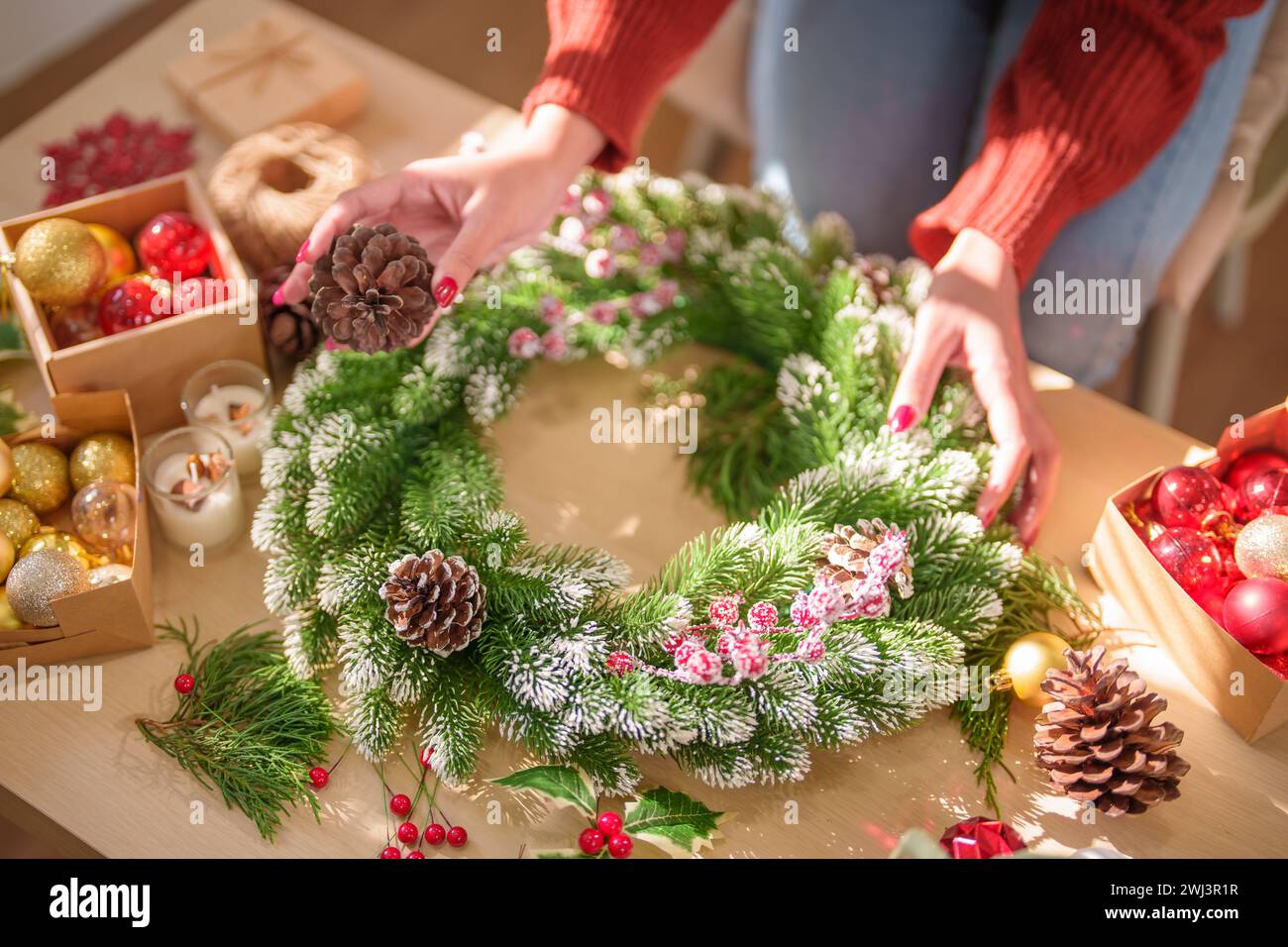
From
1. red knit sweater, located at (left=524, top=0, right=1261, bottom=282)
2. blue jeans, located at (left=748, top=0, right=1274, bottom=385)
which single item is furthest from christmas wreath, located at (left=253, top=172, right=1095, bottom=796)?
blue jeans, located at (left=748, top=0, right=1274, bottom=385)

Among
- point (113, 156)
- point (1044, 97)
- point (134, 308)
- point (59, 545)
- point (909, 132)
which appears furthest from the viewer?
point (909, 132)

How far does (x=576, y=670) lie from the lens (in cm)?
88

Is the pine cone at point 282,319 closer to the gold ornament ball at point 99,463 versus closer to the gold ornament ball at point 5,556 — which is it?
the gold ornament ball at point 99,463

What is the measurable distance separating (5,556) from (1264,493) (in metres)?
1.10

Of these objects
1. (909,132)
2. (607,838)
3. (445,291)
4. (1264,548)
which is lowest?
(607,838)

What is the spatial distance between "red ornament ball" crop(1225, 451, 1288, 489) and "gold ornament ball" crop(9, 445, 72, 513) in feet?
3.55

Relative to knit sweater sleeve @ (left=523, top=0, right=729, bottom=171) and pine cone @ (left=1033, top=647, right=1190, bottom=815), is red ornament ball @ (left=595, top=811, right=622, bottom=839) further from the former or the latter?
knit sweater sleeve @ (left=523, top=0, right=729, bottom=171)

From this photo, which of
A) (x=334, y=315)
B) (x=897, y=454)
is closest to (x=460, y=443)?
(x=334, y=315)

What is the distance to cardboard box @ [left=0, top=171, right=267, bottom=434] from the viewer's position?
3.33 feet

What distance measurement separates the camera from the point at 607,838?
0.86 metres

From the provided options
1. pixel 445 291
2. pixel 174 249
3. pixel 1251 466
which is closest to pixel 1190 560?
pixel 1251 466

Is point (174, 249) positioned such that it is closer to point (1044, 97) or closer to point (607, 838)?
point (607, 838)
